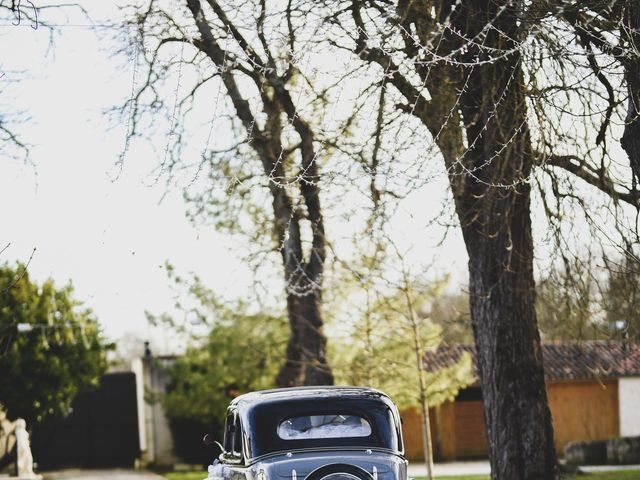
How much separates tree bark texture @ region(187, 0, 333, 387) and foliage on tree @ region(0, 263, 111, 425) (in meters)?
12.0

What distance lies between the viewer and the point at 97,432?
40688mm

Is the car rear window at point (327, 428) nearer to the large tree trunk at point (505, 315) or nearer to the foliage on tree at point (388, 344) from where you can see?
the large tree trunk at point (505, 315)

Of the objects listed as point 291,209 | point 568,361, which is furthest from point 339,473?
point 568,361

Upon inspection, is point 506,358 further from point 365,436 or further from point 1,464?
point 1,464

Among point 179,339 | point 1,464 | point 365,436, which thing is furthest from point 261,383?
point 365,436

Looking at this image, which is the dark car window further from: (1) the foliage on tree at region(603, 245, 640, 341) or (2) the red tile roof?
(2) the red tile roof

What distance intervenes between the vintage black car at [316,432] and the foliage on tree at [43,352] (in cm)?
2098

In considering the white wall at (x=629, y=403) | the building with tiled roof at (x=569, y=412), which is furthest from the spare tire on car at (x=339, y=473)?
the white wall at (x=629, y=403)

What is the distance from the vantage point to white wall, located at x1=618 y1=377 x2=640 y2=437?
43.1 meters

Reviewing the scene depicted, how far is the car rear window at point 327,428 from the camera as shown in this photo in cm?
1108

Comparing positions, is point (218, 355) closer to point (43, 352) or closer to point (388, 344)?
point (43, 352)

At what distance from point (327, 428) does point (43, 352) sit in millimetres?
24139

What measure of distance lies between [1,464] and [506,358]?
2417cm

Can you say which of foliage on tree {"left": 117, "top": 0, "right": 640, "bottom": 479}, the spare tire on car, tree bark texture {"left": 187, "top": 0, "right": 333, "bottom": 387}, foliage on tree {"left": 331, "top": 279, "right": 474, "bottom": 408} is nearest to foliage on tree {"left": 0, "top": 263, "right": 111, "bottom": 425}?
foliage on tree {"left": 331, "top": 279, "right": 474, "bottom": 408}
